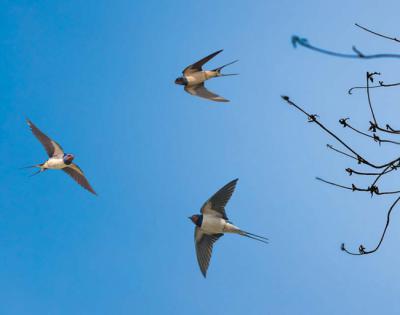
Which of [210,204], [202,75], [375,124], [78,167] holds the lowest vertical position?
[375,124]

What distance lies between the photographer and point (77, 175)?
11.1 meters

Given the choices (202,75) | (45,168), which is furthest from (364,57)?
(45,168)

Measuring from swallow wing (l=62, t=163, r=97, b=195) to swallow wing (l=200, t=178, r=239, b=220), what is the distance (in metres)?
3.84

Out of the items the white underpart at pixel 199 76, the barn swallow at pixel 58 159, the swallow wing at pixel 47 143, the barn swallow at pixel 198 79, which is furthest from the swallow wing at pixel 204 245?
the swallow wing at pixel 47 143

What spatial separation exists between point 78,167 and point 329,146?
29.5 feet

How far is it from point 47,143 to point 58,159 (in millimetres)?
424

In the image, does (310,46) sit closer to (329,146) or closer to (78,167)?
(329,146)

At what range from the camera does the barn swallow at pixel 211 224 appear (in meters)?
7.79

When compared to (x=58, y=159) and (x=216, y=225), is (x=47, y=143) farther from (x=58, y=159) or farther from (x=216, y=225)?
(x=216, y=225)

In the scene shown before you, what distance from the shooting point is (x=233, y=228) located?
25.5 feet

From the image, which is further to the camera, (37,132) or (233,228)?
(37,132)

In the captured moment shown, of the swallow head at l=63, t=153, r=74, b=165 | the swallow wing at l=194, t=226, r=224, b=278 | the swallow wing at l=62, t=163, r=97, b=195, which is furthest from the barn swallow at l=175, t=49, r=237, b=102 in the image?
the swallow wing at l=62, t=163, r=97, b=195

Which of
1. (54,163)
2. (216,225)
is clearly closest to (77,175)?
(54,163)

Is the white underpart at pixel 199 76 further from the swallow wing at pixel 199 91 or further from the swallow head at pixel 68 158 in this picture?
the swallow head at pixel 68 158
